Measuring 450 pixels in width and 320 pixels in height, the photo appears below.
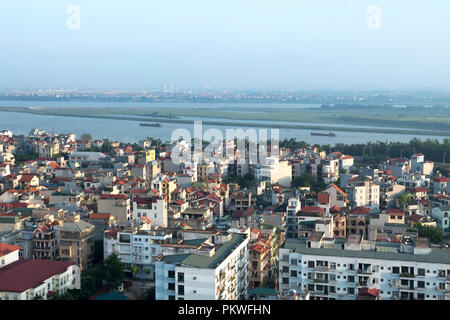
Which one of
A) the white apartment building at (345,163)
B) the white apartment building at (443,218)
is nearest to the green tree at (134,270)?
the white apartment building at (443,218)

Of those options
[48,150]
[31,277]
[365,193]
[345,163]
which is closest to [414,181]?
[365,193]

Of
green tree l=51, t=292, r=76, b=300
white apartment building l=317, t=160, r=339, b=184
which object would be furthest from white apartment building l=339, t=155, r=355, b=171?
green tree l=51, t=292, r=76, b=300

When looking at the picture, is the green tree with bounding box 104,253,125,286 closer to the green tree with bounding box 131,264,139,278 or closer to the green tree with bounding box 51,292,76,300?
the green tree with bounding box 131,264,139,278

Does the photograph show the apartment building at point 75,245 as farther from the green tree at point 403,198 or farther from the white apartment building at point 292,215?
the green tree at point 403,198

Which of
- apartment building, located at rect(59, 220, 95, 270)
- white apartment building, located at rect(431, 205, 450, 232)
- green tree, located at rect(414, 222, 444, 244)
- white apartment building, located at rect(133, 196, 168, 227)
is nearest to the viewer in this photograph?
apartment building, located at rect(59, 220, 95, 270)

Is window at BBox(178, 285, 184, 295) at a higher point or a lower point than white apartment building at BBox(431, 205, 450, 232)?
higher

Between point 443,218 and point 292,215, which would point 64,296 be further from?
point 443,218

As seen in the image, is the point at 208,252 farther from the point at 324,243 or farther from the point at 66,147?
the point at 66,147

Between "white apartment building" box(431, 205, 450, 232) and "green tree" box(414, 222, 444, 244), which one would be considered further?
"white apartment building" box(431, 205, 450, 232)
